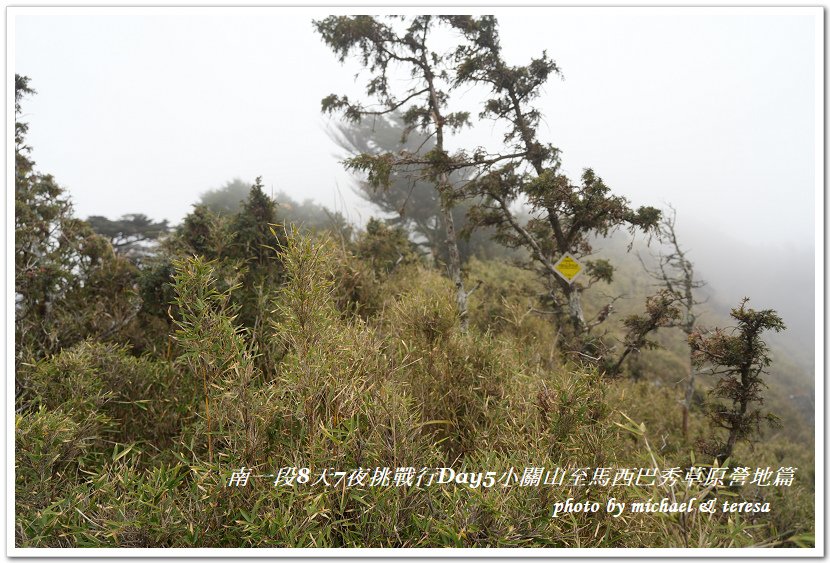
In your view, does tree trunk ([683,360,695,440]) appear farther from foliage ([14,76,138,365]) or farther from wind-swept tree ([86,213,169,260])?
wind-swept tree ([86,213,169,260])

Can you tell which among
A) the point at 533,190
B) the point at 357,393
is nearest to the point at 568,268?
the point at 533,190

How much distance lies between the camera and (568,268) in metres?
4.00

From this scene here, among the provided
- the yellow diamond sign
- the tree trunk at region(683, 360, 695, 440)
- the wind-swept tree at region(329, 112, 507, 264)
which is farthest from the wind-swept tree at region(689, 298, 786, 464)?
the wind-swept tree at region(329, 112, 507, 264)

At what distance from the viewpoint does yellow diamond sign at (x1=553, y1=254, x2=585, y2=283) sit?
13.0ft

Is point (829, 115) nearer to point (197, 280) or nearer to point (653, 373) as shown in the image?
point (197, 280)

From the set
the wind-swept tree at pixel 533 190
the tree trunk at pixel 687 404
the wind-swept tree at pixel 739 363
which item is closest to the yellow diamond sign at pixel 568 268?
the wind-swept tree at pixel 533 190

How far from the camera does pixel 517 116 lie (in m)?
4.13

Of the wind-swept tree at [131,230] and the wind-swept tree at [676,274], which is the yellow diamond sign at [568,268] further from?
the wind-swept tree at [131,230]

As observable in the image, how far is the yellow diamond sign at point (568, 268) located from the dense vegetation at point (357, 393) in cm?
12

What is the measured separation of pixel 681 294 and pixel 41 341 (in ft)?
18.5

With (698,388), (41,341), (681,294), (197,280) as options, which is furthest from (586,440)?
(41,341)

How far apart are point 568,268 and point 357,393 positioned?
121 inches

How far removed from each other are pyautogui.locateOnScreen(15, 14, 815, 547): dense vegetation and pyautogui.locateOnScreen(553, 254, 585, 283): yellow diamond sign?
12 centimetres

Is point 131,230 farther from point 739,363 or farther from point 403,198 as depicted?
point 739,363
